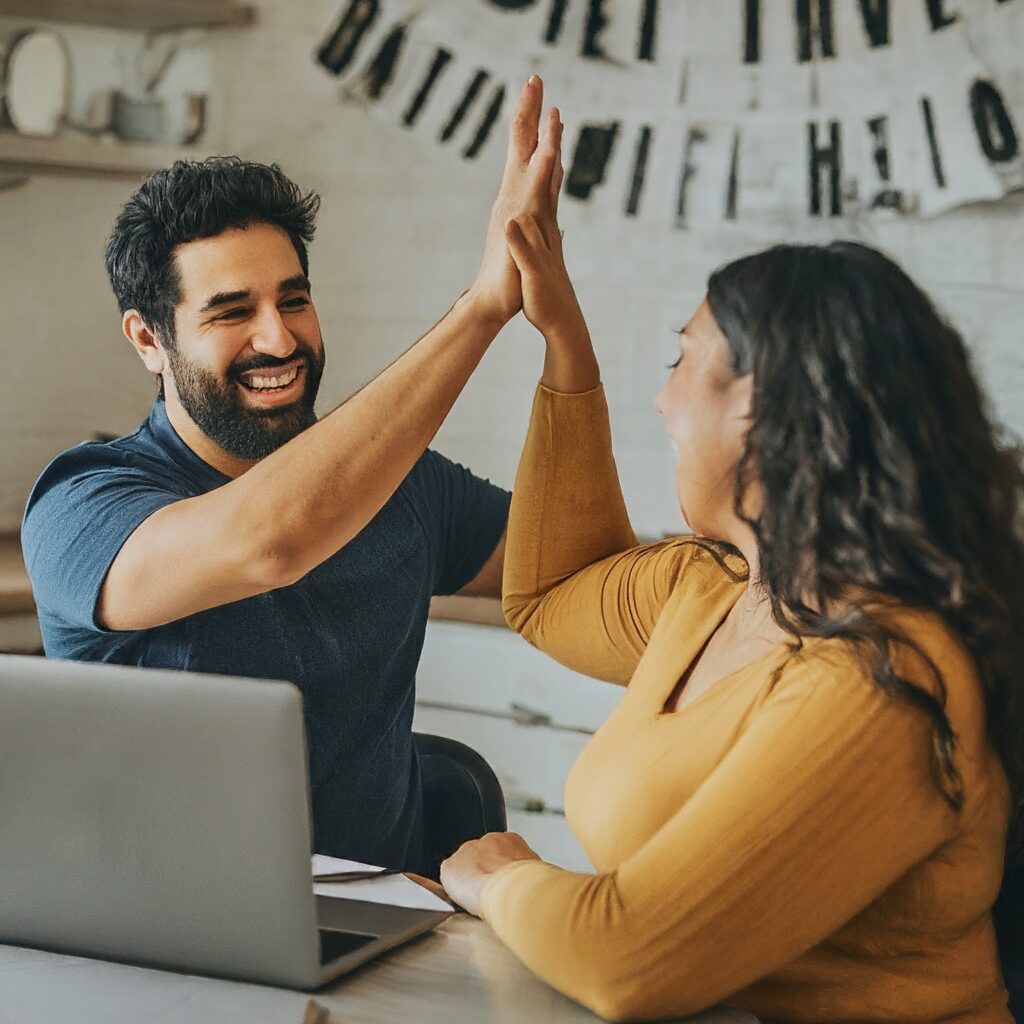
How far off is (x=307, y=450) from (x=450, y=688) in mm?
1504

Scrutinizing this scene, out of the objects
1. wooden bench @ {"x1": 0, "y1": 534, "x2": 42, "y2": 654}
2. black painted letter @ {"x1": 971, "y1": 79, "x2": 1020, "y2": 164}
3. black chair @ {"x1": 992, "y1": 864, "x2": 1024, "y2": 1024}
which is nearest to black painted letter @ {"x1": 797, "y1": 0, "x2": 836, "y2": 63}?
black painted letter @ {"x1": 971, "y1": 79, "x2": 1020, "y2": 164}

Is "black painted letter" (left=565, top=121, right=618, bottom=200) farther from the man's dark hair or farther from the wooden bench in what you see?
the wooden bench

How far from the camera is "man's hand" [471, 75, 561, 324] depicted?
54.9 inches

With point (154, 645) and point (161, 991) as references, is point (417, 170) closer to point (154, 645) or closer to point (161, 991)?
point (154, 645)

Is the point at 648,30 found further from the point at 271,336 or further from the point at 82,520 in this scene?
the point at 82,520

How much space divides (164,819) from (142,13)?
2284 millimetres

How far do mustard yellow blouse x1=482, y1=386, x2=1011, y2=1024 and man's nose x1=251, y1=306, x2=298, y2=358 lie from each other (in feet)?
2.70

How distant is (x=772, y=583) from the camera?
1.09 m

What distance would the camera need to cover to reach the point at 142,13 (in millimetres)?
2748

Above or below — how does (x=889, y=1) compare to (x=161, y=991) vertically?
above

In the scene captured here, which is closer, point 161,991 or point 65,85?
point 161,991

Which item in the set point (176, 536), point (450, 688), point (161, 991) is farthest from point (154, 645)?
point (450, 688)

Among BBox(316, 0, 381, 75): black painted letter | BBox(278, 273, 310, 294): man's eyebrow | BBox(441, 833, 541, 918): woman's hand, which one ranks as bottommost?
BBox(441, 833, 541, 918): woman's hand

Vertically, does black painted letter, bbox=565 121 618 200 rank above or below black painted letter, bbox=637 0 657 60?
below
